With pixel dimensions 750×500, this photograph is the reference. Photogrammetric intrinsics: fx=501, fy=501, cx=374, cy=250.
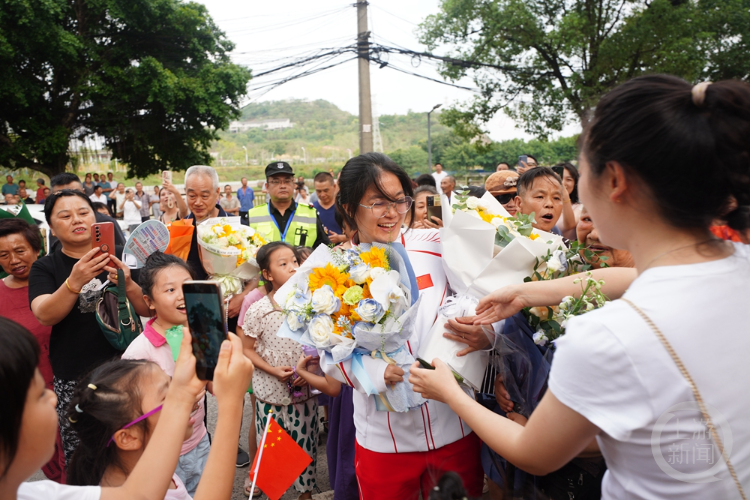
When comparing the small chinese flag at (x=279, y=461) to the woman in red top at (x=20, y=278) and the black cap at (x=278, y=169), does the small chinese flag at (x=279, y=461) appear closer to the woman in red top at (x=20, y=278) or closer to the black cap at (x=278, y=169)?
the woman in red top at (x=20, y=278)

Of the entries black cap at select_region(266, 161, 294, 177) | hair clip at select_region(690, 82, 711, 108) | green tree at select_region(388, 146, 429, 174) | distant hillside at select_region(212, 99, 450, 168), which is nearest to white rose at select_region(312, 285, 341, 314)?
hair clip at select_region(690, 82, 711, 108)

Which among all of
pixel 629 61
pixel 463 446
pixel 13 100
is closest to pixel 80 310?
pixel 463 446

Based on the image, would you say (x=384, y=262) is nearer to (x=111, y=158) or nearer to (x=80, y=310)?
(x=80, y=310)

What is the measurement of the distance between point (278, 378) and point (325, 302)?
5.21ft

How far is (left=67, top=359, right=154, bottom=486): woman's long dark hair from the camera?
5.77ft

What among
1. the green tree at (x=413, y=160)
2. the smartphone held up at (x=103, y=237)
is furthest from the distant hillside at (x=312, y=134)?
the smartphone held up at (x=103, y=237)

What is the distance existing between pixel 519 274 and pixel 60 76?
2089cm

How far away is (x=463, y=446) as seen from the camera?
2094 millimetres

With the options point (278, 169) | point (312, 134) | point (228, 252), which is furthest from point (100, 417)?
point (312, 134)

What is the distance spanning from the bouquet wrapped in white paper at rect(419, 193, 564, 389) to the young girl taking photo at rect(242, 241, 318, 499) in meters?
1.57

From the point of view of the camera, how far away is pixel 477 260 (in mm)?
2082

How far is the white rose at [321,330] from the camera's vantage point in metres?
1.92

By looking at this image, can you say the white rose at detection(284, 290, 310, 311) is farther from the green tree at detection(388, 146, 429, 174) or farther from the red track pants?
the green tree at detection(388, 146, 429, 174)

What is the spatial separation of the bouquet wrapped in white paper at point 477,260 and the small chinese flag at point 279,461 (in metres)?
0.68
